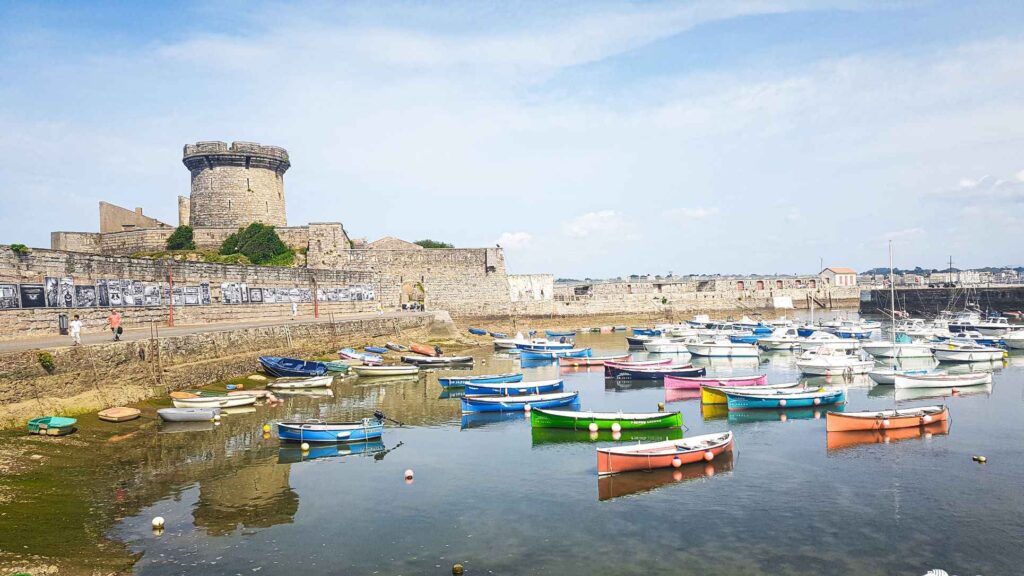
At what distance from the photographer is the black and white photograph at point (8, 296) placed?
67.8 ft

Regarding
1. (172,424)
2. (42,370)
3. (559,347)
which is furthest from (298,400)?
(559,347)

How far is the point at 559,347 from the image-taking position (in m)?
39.6

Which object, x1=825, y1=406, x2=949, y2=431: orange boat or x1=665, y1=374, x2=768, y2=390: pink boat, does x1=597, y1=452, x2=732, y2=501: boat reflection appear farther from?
x1=665, y1=374, x2=768, y2=390: pink boat

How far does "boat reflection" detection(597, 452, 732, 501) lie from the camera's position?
14484 mm

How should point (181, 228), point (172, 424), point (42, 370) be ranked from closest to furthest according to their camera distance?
point (42, 370)
point (172, 424)
point (181, 228)

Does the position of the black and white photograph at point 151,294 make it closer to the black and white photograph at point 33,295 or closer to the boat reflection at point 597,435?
the black and white photograph at point 33,295

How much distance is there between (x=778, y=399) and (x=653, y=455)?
8632 millimetres

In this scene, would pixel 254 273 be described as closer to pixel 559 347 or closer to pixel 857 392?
pixel 559 347

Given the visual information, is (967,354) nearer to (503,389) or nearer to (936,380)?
(936,380)

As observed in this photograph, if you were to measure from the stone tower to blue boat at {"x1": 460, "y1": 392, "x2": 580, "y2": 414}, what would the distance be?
33.8m

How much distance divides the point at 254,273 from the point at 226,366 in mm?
11401

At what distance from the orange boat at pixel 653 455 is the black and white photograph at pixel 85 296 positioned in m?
18.5

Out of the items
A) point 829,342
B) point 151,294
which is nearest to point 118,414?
point 151,294

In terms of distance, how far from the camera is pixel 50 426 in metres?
15.9
